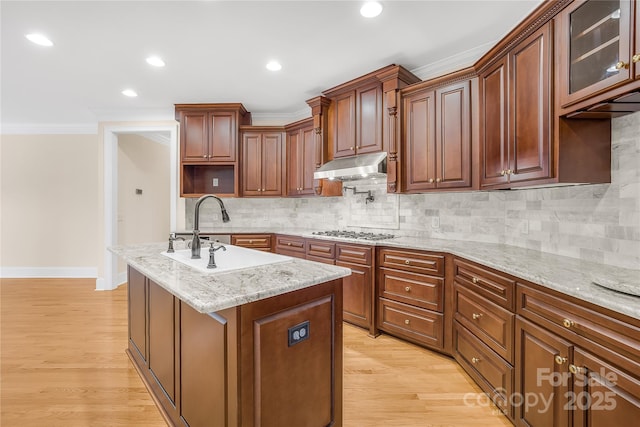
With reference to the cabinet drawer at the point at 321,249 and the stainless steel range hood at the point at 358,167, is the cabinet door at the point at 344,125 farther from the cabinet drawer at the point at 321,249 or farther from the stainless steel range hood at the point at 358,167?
the cabinet drawer at the point at 321,249

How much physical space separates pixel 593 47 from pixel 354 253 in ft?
7.17

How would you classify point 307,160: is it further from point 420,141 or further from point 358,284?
point 358,284

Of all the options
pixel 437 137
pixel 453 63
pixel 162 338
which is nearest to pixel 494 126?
pixel 437 137

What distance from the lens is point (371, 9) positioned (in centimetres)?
210

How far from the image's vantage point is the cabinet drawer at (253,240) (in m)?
3.91

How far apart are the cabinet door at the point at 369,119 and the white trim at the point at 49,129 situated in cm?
475

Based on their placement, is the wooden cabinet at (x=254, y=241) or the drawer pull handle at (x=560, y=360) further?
the wooden cabinet at (x=254, y=241)

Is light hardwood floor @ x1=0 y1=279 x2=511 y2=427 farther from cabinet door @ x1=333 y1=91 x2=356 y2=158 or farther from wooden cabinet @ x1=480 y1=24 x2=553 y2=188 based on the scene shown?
cabinet door @ x1=333 y1=91 x2=356 y2=158

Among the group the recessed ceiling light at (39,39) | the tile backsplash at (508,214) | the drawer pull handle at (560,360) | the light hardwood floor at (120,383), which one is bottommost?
the light hardwood floor at (120,383)

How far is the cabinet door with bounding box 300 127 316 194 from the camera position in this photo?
3.84 m

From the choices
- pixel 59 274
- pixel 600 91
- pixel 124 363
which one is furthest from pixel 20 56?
pixel 600 91

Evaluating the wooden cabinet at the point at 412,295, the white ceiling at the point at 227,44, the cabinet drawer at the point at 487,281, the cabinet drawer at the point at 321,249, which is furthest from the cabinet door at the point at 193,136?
the cabinet drawer at the point at 487,281

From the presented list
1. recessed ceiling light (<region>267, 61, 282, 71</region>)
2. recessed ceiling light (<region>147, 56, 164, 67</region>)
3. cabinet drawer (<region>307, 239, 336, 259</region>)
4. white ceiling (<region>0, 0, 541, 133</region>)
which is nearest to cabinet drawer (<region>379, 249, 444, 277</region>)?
cabinet drawer (<region>307, 239, 336, 259</region>)

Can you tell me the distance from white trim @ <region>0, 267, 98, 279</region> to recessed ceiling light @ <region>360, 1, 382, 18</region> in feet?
19.0
